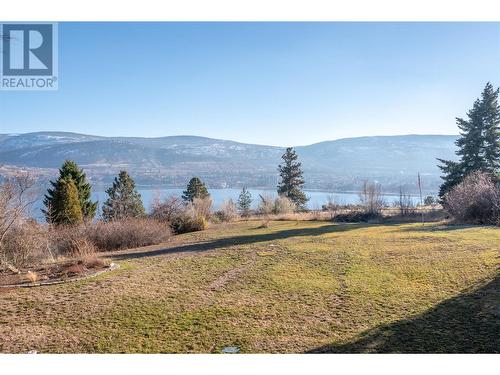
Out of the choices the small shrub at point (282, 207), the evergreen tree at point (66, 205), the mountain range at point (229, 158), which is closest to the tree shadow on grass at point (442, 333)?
the evergreen tree at point (66, 205)

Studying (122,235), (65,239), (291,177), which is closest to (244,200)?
(291,177)

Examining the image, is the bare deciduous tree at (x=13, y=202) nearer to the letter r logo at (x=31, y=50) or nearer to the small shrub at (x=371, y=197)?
the letter r logo at (x=31, y=50)

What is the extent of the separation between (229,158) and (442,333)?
311ft

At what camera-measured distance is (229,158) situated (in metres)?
98.8

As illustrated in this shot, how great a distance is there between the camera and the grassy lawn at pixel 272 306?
4.48 metres

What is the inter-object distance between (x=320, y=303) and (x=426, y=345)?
5.91 feet

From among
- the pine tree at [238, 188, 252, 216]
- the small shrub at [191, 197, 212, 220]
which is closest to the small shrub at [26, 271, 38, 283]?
the small shrub at [191, 197, 212, 220]

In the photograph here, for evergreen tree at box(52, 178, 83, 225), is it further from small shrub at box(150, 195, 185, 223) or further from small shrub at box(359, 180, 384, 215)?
small shrub at box(359, 180, 384, 215)

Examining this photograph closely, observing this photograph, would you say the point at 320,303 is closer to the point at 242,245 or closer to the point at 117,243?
the point at 242,245

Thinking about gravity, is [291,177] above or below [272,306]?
above

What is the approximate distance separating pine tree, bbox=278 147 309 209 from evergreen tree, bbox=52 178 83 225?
22.3 meters

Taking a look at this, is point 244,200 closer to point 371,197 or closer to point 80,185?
point 371,197

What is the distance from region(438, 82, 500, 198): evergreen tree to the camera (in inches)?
971
